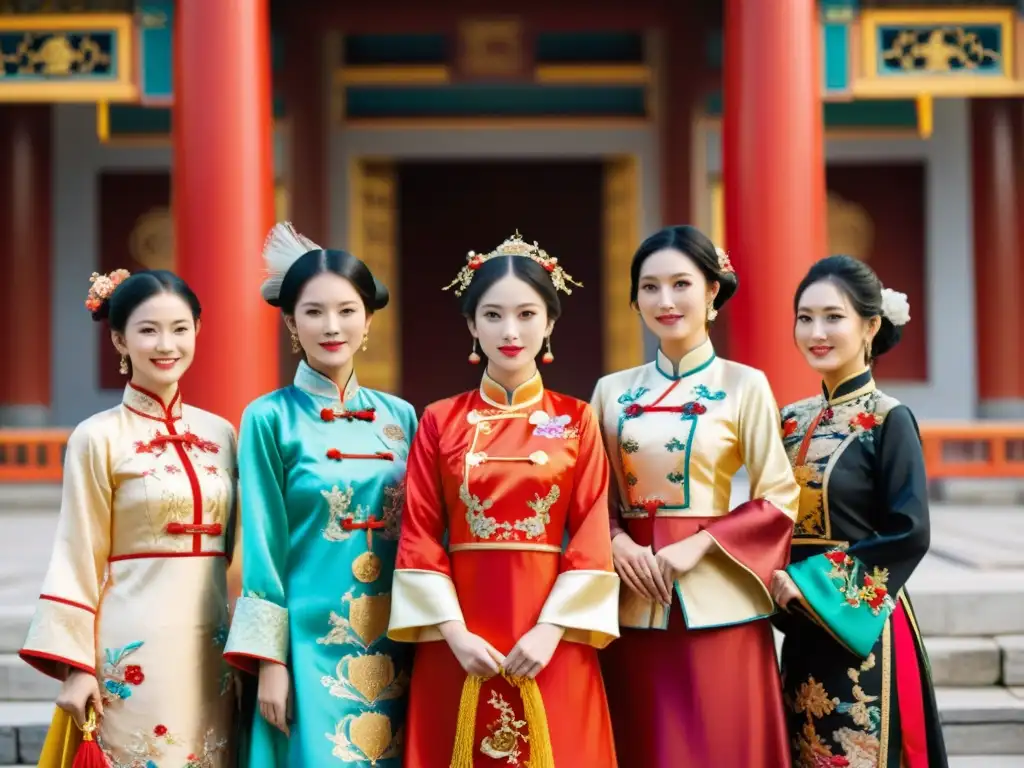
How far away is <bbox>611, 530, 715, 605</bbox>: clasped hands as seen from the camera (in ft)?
7.75

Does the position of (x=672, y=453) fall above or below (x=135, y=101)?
below

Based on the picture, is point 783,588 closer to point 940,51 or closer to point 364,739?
point 364,739

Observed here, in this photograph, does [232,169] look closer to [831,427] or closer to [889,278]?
[831,427]

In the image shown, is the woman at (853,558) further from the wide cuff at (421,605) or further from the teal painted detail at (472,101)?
the teal painted detail at (472,101)

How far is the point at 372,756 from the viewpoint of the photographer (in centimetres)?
235

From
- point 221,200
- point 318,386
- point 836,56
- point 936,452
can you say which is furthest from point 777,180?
point 318,386

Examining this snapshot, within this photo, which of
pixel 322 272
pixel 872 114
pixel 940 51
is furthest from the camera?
pixel 872 114

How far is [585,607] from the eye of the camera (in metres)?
2.27

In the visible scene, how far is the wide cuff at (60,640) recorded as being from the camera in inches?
88.6

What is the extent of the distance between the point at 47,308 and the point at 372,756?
675 cm

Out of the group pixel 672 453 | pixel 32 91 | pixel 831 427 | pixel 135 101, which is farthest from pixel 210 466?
pixel 32 91

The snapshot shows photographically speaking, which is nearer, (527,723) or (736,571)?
(527,723)

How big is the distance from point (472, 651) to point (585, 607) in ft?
0.89

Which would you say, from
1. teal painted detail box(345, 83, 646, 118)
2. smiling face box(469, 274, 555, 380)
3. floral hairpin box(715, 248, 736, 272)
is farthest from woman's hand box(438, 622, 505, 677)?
teal painted detail box(345, 83, 646, 118)
